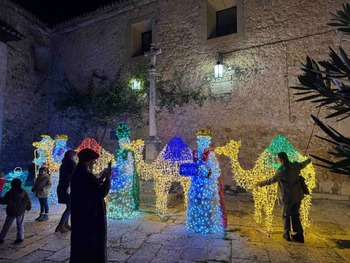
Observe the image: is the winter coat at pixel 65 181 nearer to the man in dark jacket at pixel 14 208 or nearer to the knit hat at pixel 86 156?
the man in dark jacket at pixel 14 208

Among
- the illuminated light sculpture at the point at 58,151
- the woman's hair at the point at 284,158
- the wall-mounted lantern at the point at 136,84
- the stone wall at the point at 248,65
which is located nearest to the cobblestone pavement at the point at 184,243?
the woman's hair at the point at 284,158

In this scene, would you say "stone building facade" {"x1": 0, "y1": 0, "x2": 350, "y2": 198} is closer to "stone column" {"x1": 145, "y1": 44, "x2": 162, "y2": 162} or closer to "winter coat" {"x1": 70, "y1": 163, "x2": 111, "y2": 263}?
"stone column" {"x1": 145, "y1": 44, "x2": 162, "y2": 162}

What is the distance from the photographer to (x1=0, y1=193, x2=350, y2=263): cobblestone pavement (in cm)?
352

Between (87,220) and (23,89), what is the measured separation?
→ 11172 millimetres

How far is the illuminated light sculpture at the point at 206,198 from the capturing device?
14.5 ft

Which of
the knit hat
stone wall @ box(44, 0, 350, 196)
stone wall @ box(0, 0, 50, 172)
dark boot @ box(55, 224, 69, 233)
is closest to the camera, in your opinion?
the knit hat

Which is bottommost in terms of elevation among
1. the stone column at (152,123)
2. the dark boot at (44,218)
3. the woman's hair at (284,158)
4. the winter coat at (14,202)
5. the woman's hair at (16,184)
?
the dark boot at (44,218)

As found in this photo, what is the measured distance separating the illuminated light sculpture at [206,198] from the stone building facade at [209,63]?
4075 millimetres

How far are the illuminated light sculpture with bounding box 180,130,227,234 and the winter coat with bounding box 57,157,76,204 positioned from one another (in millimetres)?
2312

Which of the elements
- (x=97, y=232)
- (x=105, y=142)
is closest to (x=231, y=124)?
(x=105, y=142)

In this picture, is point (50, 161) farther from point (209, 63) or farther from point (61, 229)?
point (209, 63)

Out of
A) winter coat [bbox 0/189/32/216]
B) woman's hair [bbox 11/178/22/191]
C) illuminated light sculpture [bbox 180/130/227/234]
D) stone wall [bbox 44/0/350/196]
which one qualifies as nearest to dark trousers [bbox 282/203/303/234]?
illuminated light sculpture [bbox 180/130/227/234]

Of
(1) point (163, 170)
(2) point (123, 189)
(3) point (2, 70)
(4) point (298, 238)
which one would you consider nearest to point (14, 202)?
(2) point (123, 189)

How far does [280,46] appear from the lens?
26.2ft
